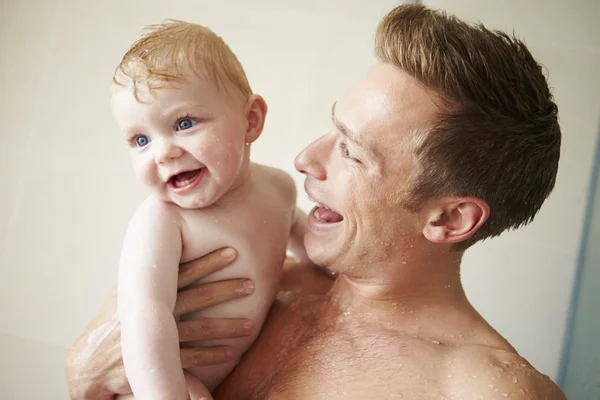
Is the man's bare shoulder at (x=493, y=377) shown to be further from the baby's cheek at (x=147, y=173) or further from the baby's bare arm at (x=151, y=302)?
the baby's cheek at (x=147, y=173)

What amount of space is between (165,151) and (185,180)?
8cm

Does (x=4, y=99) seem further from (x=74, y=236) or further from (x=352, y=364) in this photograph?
(x=352, y=364)

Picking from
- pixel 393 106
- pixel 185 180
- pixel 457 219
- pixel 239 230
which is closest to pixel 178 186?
pixel 185 180

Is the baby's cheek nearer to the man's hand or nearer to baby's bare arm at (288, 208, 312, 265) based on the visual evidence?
the man's hand

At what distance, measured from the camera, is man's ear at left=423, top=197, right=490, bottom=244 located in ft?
3.94

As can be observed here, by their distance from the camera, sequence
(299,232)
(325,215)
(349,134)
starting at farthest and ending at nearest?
(299,232) → (325,215) → (349,134)

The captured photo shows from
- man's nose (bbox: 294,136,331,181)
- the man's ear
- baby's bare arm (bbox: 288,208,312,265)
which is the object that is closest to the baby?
man's nose (bbox: 294,136,331,181)

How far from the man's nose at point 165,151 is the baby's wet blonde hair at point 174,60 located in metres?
0.08

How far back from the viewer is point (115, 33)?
219 cm

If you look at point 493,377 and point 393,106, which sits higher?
point 393,106

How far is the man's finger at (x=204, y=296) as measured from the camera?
1.19 m

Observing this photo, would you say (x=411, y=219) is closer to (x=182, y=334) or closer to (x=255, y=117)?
(x=255, y=117)

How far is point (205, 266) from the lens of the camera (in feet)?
3.89

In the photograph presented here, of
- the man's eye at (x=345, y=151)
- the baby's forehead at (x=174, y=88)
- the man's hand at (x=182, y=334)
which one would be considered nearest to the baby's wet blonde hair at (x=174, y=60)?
the baby's forehead at (x=174, y=88)
